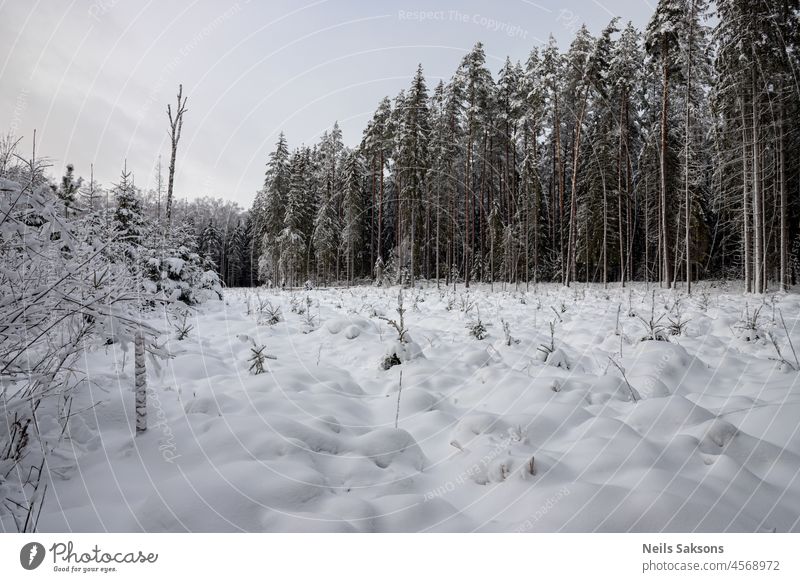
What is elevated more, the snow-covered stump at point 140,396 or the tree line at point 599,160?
the tree line at point 599,160

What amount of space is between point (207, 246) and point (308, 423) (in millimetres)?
52941

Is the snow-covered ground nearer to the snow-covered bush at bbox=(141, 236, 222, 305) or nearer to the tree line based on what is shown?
the snow-covered bush at bbox=(141, 236, 222, 305)

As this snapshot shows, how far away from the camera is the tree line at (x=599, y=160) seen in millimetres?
14750

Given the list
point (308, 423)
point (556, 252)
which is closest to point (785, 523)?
point (308, 423)

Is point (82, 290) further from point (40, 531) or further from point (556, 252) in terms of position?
point (556, 252)
